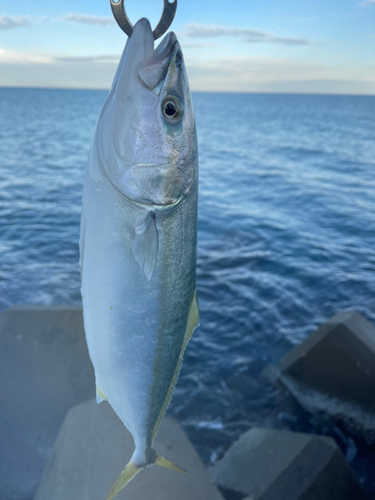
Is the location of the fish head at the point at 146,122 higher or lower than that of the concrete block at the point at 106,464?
higher

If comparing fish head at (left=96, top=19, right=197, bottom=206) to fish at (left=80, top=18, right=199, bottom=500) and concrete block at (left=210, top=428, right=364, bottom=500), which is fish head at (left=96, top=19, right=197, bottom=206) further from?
concrete block at (left=210, top=428, right=364, bottom=500)

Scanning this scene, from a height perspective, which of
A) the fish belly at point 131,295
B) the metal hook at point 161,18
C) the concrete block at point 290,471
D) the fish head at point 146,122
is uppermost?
the metal hook at point 161,18

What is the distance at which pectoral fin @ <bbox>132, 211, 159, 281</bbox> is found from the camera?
179 cm

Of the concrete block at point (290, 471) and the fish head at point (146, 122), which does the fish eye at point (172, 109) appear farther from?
the concrete block at point (290, 471)

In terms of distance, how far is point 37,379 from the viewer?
521 cm

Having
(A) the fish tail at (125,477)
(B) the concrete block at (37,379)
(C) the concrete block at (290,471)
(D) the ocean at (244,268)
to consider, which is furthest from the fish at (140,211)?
(D) the ocean at (244,268)

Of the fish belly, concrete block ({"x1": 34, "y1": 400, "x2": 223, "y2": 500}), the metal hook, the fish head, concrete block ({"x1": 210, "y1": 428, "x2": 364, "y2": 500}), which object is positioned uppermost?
the metal hook

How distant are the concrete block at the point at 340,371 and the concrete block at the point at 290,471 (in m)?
1.57

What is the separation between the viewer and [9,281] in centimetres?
942

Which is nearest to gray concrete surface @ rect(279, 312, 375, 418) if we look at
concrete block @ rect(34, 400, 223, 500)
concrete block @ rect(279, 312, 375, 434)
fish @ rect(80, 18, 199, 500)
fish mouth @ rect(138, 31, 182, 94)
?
concrete block @ rect(279, 312, 375, 434)

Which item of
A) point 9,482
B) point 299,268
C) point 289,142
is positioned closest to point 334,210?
point 299,268

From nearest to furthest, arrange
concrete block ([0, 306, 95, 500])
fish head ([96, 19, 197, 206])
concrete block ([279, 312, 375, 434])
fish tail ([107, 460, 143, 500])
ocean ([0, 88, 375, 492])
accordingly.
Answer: fish head ([96, 19, 197, 206]) → fish tail ([107, 460, 143, 500]) → concrete block ([0, 306, 95, 500]) → concrete block ([279, 312, 375, 434]) → ocean ([0, 88, 375, 492])

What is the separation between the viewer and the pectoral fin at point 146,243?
1785mm

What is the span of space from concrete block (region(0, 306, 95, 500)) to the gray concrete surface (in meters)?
3.47
